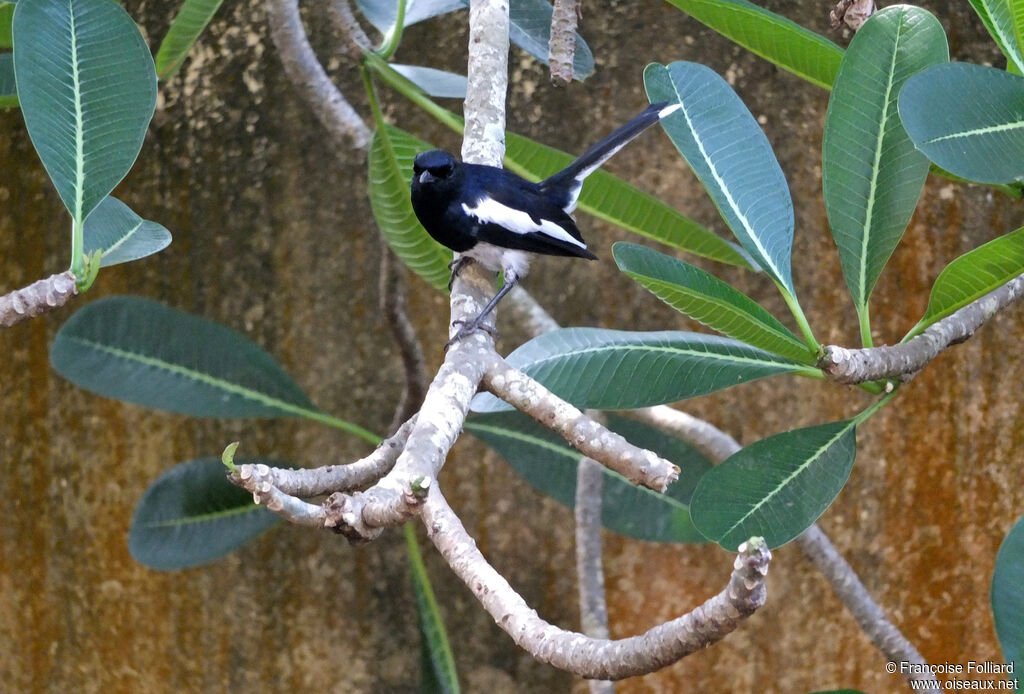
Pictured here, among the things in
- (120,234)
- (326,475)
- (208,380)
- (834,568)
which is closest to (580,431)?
(326,475)

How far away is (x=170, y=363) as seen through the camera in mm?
1292

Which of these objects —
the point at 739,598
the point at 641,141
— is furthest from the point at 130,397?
the point at 739,598

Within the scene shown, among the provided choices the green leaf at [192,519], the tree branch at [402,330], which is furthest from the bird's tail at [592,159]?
the green leaf at [192,519]

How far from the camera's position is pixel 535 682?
138cm

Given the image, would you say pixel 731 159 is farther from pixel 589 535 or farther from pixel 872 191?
pixel 589 535

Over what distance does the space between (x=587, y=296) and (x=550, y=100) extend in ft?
1.00

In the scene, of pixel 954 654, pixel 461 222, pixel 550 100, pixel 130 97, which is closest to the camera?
pixel 130 97

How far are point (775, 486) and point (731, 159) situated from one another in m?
0.34

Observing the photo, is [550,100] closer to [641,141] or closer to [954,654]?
[641,141]

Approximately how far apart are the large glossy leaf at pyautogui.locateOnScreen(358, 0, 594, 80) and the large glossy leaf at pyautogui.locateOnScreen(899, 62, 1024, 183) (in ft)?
1.67

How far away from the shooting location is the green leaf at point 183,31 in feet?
3.92

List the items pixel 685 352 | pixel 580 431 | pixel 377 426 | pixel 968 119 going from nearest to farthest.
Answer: pixel 580 431, pixel 968 119, pixel 685 352, pixel 377 426

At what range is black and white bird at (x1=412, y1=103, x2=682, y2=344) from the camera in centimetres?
118

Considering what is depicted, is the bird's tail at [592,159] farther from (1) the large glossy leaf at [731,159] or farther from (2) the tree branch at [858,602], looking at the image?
A: (2) the tree branch at [858,602]
